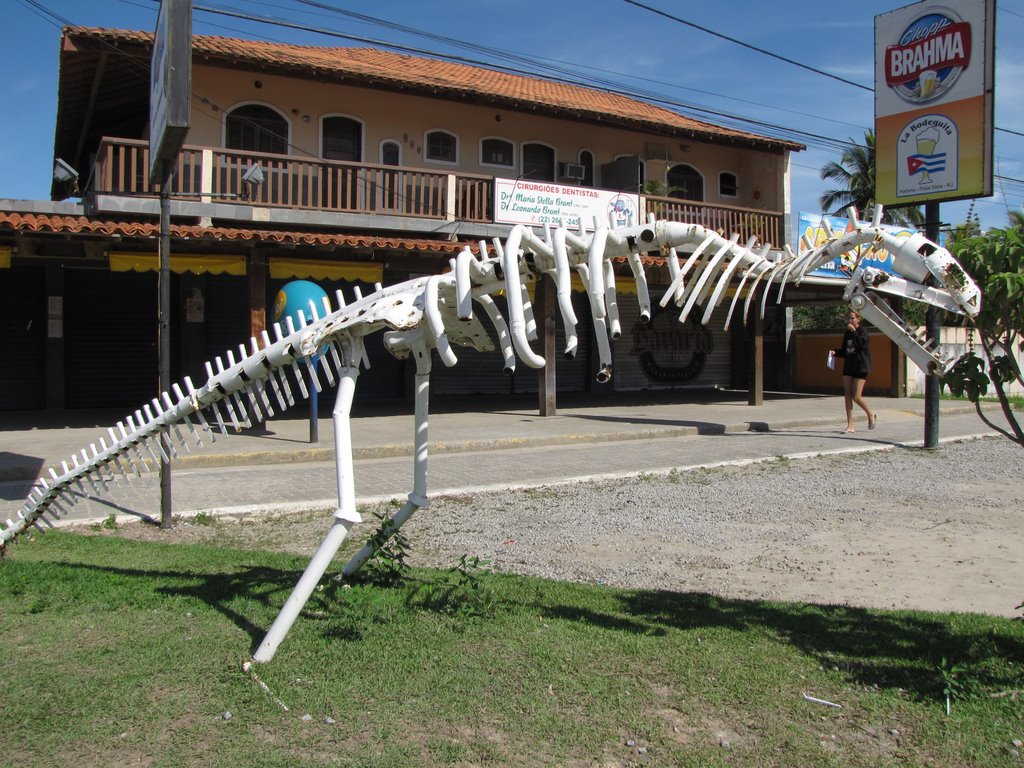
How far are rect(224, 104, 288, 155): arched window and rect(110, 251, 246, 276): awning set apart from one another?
12.2ft

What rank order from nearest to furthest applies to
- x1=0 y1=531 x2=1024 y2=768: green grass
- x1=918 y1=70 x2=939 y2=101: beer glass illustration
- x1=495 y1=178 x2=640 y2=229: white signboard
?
x1=0 y1=531 x2=1024 y2=768: green grass
x1=918 y1=70 x2=939 y2=101: beer glass illustration
x1=495 y1=178 x2=640 y2=229: white signboard

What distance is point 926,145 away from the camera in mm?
10930

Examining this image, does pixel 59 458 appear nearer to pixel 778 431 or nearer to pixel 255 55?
pixel 255 55

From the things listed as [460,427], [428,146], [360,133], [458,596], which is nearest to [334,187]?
[360,133]

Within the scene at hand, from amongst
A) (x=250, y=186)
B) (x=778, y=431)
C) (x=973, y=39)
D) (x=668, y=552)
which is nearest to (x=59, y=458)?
(x=250, y=186)

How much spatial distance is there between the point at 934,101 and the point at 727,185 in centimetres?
1163

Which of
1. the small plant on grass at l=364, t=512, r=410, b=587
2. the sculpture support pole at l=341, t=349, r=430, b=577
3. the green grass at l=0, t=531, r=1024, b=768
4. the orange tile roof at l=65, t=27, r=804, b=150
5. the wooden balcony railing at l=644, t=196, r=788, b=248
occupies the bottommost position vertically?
the green grass at l=0, t=531, r=1024, b=768

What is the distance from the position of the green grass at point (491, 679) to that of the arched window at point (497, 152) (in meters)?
14.9

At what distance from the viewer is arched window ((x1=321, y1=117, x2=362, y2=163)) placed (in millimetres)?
17172

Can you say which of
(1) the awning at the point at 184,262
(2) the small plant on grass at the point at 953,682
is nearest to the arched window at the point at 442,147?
(1) the awning at the point at 184,262

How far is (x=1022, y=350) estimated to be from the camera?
3.66m

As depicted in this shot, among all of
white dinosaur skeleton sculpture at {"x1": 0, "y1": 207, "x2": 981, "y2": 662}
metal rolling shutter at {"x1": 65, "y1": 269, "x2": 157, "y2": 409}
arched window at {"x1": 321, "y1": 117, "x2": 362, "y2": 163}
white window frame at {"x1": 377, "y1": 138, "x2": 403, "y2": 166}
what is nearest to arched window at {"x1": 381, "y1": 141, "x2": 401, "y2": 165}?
white window frame at {"x1": 377, "y1": 138, "x2": 403, "y2": 166}

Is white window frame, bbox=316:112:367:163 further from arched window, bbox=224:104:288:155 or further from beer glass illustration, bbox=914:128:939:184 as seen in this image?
beer glass illustration, bbox=914:128:939:184

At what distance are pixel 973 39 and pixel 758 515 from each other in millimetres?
6958
